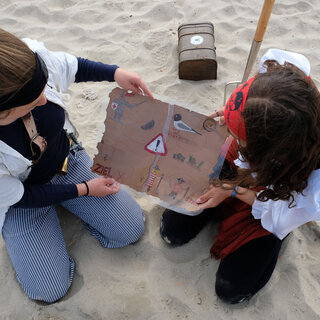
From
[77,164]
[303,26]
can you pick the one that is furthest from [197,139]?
[303,26]

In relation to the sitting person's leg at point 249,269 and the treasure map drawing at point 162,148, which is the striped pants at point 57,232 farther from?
the sitting person's leg at point 249,269

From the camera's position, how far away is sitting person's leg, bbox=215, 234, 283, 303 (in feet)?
3.94

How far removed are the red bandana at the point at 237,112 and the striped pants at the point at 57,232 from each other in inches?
27.9

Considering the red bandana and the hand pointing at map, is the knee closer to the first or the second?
the red bandana

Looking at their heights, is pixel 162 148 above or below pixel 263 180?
below

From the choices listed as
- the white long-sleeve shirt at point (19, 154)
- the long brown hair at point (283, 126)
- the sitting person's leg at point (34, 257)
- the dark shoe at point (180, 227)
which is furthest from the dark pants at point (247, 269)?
the white long-sleeve shirt at point (19, 154)

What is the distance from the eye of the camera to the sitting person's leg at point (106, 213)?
1.39 m

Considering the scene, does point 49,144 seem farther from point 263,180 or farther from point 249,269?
point 249,269

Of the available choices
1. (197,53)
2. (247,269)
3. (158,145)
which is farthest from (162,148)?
(197,53)

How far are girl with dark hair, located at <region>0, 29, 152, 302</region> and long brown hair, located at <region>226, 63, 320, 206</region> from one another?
569 mm

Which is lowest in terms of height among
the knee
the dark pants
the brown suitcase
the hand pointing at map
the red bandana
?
the knee

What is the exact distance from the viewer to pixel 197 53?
1895 mm

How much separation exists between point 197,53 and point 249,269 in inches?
50.6

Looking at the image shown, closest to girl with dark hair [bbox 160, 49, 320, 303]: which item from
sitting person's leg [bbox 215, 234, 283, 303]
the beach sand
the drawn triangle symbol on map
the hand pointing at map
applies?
sitting person's leg [bbox 215, 234, 283, 303]
